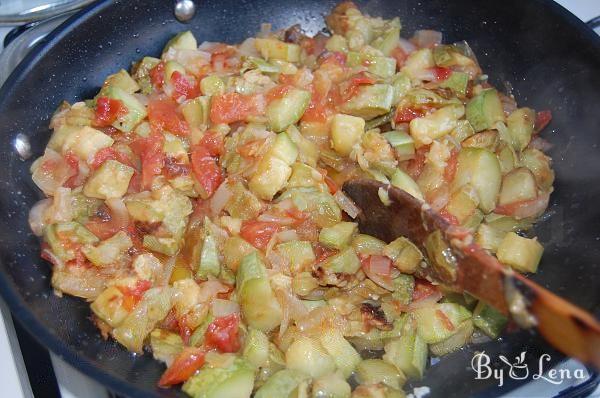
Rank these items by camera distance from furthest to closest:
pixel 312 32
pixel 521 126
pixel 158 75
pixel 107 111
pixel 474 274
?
pixel 312 32, pixel 158 75, pixel 521 126, pixel 107 111, pixel 474 274

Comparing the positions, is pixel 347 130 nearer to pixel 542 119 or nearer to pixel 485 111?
pixel 485 111

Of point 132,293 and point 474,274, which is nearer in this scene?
point 474,274

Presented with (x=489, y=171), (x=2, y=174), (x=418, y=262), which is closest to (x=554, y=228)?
(x=489, y=171)

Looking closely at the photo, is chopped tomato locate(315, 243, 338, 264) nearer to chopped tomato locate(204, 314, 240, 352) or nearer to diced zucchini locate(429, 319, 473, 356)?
chopped tomato locate(204, 314, 240, 352)

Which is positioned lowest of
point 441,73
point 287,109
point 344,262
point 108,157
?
point 344,262

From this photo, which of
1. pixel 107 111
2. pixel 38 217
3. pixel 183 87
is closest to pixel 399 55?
pixel 183 87

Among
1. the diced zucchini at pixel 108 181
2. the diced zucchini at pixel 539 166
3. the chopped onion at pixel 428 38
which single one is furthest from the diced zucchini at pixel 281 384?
the chopped onion at pixel 428 38

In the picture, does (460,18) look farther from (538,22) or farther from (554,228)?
(554,228)
